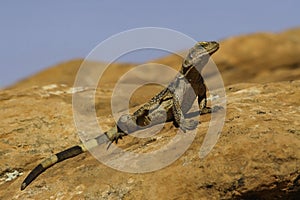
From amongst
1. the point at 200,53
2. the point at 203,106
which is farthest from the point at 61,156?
the point at 200,53

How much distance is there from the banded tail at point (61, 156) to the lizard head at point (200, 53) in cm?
214

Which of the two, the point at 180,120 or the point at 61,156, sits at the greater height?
the point at 180,120

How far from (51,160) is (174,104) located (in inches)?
96.0

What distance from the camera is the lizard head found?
377 inches

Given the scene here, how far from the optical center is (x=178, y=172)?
Result: 300 inches

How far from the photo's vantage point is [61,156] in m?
9.28

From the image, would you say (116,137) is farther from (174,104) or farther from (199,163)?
(199,163)

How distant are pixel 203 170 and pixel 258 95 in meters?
3.30

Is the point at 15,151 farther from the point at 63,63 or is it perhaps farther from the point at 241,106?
the point at 63,63

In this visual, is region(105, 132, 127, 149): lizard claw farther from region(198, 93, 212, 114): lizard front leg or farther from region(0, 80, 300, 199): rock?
region(198, 93, 212, 114): lizard front leg

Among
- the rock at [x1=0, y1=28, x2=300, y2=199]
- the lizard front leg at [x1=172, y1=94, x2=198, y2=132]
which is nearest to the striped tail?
the rock at [x1=0, y1=28, x2=300, y2=199]

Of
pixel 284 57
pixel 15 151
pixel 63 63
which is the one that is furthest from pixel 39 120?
pixel 63 63

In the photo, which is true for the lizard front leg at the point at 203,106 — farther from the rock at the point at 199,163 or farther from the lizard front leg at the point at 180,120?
the lizard front leg at the point at 180,120

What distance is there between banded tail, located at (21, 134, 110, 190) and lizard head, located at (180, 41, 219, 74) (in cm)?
214
